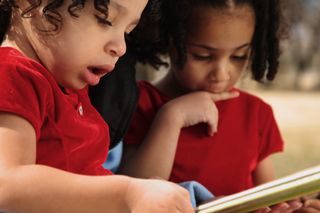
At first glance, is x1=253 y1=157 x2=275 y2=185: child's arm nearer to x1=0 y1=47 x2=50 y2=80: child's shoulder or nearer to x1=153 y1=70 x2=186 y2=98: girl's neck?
x1=153 y1=70 x2=186 y2=98: girl's neck

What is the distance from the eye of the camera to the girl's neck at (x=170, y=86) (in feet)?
4.20

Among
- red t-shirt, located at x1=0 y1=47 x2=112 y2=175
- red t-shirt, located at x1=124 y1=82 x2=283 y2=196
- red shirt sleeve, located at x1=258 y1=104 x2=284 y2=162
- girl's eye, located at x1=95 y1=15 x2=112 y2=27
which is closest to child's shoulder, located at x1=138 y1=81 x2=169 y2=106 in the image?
red t-shirt, located at x1=124 y1=82 x2=283 y2=196

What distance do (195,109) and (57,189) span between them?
0.52 m

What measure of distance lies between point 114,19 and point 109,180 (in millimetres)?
220

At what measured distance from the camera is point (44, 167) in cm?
A: 72

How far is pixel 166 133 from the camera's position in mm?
1141

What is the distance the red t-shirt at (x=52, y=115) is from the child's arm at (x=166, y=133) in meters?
0.22

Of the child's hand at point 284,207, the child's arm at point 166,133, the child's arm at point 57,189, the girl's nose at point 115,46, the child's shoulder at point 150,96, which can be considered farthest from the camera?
the child's shoulder at point 150,96

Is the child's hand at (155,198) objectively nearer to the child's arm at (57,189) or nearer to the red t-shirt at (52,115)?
the child's arm at (57,189)

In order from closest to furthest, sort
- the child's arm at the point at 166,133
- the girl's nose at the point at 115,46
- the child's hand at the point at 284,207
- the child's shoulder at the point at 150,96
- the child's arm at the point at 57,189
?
the child's arm at the point at 57,189 → the girl's nose at the point at 115,46 → the child's hand at the point at 284,207 → the child's arm at the point at 166,133 → the child's shoulder at the point at 150,96

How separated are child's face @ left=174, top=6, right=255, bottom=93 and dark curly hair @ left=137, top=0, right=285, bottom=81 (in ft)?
0.05

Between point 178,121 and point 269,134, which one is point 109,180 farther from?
point 269,134

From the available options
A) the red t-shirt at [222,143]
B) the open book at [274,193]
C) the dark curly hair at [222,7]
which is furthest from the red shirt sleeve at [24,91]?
the red t-shirt at [222,143]

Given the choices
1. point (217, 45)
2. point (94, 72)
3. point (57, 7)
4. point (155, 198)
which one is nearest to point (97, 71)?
point (94, 72)
